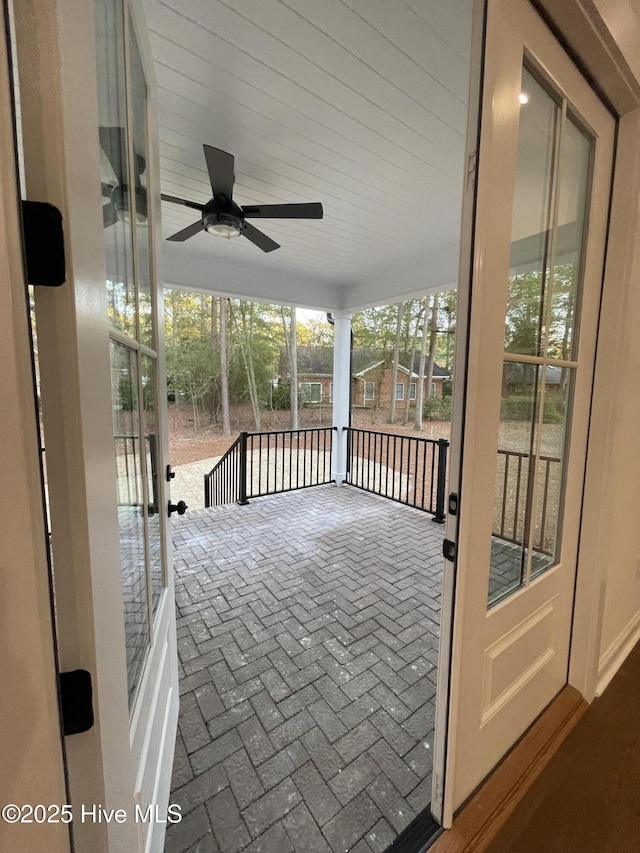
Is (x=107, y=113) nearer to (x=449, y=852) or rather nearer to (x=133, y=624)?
(x=133, y=624)

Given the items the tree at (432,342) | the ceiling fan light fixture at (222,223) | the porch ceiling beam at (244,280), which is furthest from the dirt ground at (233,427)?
the ceiling fan light fixture at (222,223)

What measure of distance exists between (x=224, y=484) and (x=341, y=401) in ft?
6.86

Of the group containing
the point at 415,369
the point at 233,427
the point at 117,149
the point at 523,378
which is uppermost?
the point at 415,369

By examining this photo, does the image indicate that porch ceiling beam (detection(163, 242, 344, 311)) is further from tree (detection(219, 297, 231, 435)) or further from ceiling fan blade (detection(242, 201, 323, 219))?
tree (detection(219, 297, 231, 435))

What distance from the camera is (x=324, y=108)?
176cm

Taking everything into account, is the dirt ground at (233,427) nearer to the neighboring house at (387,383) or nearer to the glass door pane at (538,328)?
the neighboring house at (387,383)

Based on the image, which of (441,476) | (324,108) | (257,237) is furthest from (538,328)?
(441,476)

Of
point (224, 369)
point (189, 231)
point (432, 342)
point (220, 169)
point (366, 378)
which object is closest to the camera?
point (220, 169)

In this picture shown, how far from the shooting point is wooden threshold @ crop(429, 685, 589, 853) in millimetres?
1108

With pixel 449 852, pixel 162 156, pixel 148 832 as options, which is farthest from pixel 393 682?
pixel 162 156

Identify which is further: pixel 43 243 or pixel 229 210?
pixel 229 210

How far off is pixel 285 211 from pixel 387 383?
371 inches

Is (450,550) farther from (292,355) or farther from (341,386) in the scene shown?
(292,355)

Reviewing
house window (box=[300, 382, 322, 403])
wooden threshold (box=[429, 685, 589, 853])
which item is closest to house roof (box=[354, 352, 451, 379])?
house window (box=[300, 382, 322, 403])
